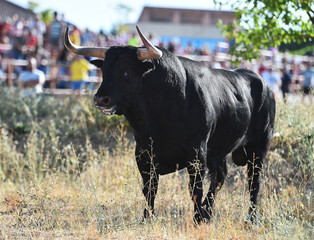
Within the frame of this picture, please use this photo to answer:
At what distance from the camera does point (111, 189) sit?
8.00 metres

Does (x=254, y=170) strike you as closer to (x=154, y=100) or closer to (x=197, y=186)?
(x=197, y=186)

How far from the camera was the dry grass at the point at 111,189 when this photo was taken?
215 inches

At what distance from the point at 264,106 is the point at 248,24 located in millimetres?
2499

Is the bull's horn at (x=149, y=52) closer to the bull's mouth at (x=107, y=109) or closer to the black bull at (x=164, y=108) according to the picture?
the black bull at (x=164, y=108)

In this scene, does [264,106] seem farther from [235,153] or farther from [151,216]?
[151,216]

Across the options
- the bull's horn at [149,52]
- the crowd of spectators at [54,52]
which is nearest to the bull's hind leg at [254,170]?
the bull's horn at [149,52]

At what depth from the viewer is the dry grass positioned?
17.9ft

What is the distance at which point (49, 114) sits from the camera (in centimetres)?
1146

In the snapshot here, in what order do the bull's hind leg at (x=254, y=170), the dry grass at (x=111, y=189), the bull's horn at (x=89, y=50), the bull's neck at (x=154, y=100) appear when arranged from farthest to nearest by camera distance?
the bull's hind leg at (x=254, y=170)
the bull's horn at (x=89, y=50)
the bull's neck at (x=154, y=100)
the dry grass at (x=111, y=189)

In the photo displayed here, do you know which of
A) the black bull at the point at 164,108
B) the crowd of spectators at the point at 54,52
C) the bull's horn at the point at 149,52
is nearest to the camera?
the bull's horn at the point at 149,52

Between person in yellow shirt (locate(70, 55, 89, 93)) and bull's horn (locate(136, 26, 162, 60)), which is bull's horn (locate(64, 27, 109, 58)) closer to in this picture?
bull's horn (locate(136, 26, 162, 60))

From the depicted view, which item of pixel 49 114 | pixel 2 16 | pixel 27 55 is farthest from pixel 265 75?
pixel 2 16

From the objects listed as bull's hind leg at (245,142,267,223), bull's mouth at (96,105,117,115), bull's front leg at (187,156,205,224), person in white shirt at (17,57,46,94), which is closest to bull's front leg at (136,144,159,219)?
bull's front leg at (187,156,205,224)

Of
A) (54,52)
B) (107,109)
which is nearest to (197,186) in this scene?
(107,109)
